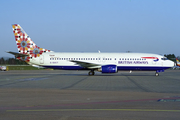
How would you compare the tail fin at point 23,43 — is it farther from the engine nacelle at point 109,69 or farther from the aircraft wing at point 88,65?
the engine nacelle at point 109,69

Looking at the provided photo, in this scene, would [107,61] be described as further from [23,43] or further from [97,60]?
[23,43]

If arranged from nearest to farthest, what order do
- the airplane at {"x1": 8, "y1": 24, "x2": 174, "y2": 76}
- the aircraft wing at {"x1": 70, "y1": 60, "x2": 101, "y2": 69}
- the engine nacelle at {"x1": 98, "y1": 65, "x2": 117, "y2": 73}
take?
1. the engine nacelle at {"x1": 98, "y1": 65, "x2": 117, "y2": 73}
2. the aircraft wing at {"x1": 70, "y1": 60, "x2": 101, "y2": 69}
3. the airplane at {"x1": 8, "y1": 24, "x2": 174, "y2": 76}

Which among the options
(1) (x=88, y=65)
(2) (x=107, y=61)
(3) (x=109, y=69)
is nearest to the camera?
(3) (x=109, y=69)

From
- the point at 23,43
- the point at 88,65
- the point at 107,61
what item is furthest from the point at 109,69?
the point at 23,43

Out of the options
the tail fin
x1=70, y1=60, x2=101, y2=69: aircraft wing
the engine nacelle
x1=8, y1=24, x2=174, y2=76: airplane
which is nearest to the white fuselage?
x1=8, y1=24, x2=174, y2=76: airplane

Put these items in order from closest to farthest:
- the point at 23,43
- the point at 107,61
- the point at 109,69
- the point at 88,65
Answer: the point at 109,69, the point at 88,65, the point at 107,61, the point at 23,43

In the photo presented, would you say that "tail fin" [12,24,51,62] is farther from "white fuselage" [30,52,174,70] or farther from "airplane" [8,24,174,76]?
"white fuselage" [30,52,174,70]

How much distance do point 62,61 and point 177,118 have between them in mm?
28893

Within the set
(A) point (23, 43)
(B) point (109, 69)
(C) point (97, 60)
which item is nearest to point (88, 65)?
(C) point (97, 60)

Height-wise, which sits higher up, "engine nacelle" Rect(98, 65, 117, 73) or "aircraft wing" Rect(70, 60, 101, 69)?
"aircraft wing" Rect(70, 60, 101, 69)

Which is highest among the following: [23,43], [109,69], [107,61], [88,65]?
[23,43]

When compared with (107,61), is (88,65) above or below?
below

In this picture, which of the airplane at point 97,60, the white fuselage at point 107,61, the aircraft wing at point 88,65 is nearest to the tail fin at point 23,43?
the airplane at point 97,60

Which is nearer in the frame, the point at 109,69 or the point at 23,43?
the point at 109,69
